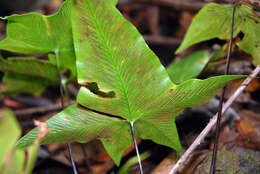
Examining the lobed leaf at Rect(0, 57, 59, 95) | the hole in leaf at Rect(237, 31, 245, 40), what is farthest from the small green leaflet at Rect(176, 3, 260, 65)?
the lobed leaf at Rect(0, 57, 59, 95)

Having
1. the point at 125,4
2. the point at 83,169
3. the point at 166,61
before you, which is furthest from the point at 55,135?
the point at 125,4

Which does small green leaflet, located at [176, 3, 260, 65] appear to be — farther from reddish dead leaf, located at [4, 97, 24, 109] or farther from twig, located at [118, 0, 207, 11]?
reddish dead leaf, located at [4, 97, 24, 109]

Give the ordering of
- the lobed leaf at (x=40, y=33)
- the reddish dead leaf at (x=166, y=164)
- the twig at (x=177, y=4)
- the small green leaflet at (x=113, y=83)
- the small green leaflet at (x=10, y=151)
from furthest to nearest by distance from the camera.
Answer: the twig at (x=177, y=4)
the reddish dead leaf at (x=166, y=164)
the lobed leaf at (x=40, y=33)
the small green leaflet at (x=113, y=83)
the small green leaflet at (x=10, y=151)

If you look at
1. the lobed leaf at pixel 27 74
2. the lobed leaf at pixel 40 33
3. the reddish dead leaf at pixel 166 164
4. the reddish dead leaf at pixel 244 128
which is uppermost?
the lobed leaf at pixel 40 33

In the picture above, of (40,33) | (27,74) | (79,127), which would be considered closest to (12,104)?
(27,74)

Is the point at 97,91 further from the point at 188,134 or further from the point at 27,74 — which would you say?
the point at 27,74

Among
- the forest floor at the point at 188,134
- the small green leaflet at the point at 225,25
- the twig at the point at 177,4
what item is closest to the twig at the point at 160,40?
the forest floor at the point at 188,134

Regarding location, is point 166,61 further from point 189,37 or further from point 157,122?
point 157,122

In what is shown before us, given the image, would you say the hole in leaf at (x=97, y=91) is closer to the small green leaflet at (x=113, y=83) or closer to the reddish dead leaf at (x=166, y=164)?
the small green leaflet at (x=113, y=83)
